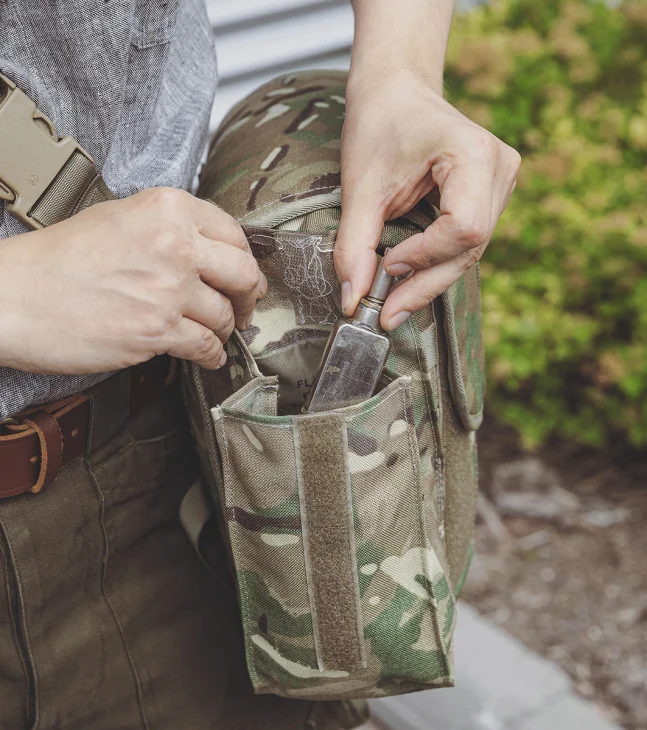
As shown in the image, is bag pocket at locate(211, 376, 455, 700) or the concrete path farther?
the concrete path

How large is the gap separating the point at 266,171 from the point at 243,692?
0.77m

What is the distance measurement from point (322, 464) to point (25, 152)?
0.47 meters

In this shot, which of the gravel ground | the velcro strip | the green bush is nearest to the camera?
the velcro strip

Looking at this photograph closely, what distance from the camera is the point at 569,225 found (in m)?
2.60

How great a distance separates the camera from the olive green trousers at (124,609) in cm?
107

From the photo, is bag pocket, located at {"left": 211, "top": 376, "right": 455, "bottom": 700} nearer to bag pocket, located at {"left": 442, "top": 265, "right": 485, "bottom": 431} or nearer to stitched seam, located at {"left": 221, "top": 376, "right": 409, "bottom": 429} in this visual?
stitched seam, located at {"left": 221, "top": 376, "right": 409, "bottom": 429}

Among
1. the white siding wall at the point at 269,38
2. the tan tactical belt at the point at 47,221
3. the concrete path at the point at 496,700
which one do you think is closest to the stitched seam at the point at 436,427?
the tan tactical belt at the point at 47,221

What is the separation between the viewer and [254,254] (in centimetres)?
102

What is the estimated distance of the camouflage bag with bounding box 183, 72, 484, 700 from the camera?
975 mm

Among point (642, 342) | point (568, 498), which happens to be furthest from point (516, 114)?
point (568, 498)

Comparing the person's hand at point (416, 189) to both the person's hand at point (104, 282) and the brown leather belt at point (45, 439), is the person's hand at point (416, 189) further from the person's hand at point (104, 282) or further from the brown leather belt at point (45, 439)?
the brown leather belt at point (45, 439)

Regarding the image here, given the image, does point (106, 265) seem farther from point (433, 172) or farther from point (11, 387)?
point (433, 172)

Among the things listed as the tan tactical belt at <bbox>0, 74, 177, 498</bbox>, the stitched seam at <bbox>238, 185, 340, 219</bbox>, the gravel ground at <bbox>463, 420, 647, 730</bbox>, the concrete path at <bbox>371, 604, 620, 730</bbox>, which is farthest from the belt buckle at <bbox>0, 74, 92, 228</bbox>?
the gravel ground at <bbox>463, 420, 647, 730</bbox>

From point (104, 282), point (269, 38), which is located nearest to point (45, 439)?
point (104, 282)
